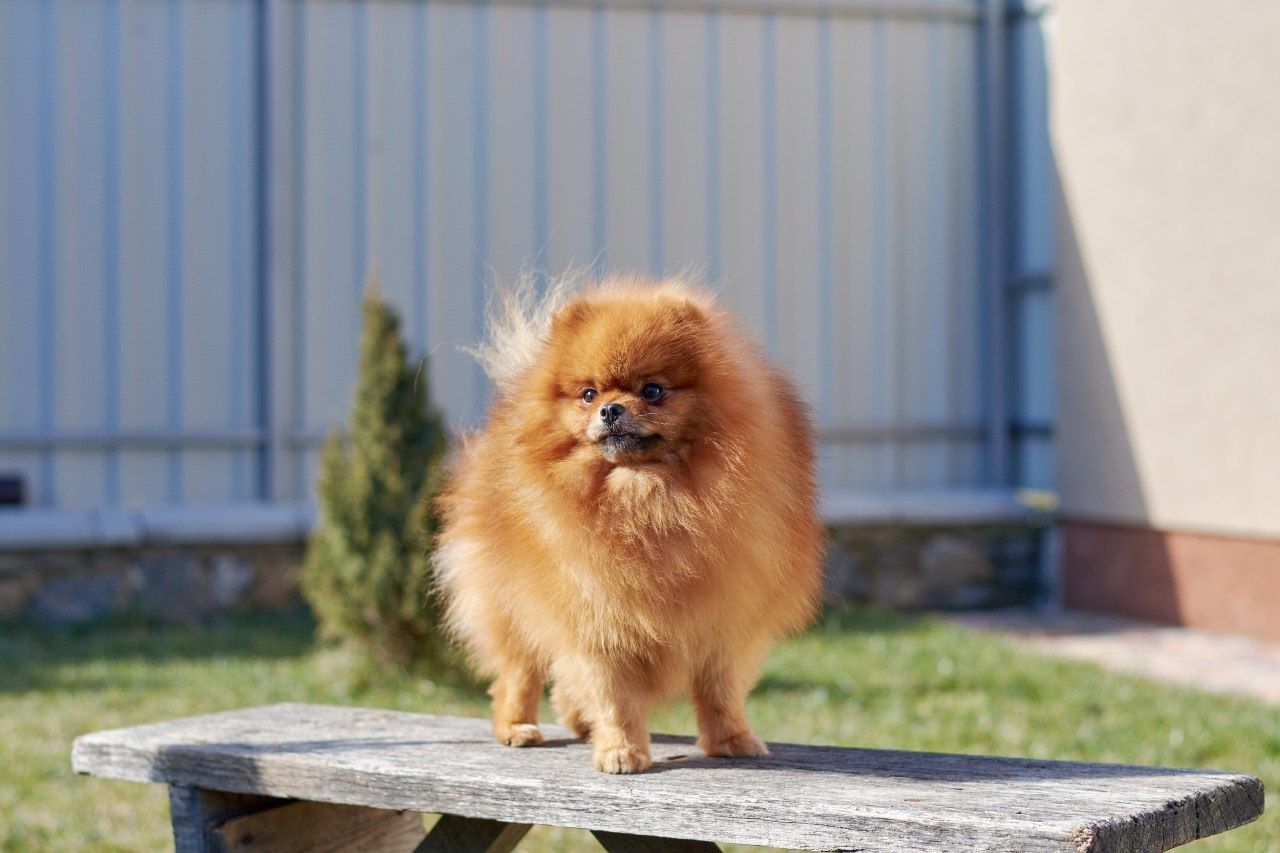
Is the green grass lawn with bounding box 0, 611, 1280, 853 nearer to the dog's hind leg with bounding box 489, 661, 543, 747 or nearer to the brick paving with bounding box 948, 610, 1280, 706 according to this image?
the brick paving with bounding box 948, 610, 1280, 706

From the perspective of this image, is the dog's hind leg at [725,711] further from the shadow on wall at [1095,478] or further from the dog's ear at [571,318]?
the shadow on wall at [1095,478]

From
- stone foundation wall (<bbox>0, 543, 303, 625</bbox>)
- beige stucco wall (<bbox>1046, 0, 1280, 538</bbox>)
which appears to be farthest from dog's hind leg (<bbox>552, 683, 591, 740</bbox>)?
stone foundation wall (<bbox>0, 543, 303, 625</bbox>)

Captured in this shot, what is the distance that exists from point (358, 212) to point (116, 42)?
5.70ft

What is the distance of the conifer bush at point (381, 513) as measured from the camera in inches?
236

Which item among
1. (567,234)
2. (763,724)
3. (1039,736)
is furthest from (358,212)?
(1039,736)

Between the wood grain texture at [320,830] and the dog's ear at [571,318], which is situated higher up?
the dog's ear at [571,318]

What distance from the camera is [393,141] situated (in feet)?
29.7

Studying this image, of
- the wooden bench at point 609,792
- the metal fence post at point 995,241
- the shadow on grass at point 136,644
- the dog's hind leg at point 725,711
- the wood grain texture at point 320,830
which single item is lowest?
the shadow on grass at point 136,644

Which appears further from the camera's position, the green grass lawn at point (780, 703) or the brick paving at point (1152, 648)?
the brick paving at point (1152, 648)

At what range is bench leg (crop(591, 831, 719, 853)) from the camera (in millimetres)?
2676

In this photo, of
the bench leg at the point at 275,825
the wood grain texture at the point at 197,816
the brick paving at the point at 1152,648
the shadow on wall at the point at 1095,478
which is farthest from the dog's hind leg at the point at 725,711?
the shadow on wall at the point at 1095,478

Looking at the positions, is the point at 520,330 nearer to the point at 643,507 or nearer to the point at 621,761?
the point at 643,507

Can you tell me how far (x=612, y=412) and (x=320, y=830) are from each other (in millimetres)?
1474

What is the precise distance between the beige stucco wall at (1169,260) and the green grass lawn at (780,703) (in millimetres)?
1568
